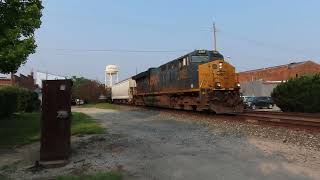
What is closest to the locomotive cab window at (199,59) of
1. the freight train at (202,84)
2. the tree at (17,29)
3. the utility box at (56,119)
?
the freight train at (202,84)

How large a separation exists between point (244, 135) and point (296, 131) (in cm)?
217

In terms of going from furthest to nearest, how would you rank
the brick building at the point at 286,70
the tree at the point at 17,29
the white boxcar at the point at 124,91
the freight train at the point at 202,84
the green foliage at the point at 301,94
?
1. the brick building at the point at 286,70
2. the white boxcar at the point at 124,91
3. the green foliage at the point at 301,94
4. the freight train at the point at 202,84
5. the tree at the point at 17,29

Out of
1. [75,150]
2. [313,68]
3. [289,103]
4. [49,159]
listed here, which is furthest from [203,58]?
[313,68]

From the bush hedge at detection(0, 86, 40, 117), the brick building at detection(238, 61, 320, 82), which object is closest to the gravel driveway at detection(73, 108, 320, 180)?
the bush hedge at detection(0, 86, 40, 117)

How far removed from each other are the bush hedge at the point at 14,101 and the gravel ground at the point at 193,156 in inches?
560

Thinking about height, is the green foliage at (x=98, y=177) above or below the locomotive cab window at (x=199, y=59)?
below

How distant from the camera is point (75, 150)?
13375 millimetres

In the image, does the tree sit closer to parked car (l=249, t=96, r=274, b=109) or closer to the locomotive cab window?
the locomotive cab window

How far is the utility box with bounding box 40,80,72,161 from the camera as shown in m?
11.8

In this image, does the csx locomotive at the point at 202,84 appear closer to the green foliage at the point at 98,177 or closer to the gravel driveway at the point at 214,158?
the gravel driveway at the point at 214,158

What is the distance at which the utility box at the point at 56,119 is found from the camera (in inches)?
464

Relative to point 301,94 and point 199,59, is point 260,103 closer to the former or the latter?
point 301,94

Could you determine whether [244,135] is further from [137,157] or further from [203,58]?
[203,58]

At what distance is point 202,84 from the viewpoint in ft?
88.9
